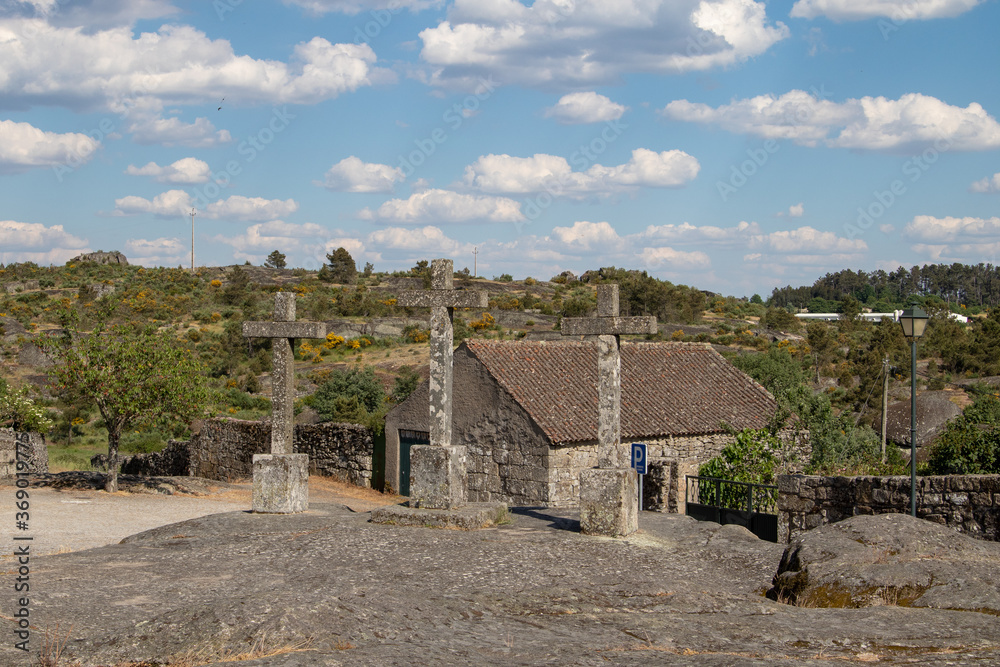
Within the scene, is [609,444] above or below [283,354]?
below

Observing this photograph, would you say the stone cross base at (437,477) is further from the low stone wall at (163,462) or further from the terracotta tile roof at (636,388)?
the low stone wall at (163,462)

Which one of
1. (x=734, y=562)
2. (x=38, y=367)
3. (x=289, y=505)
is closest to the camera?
(x=734, y=562)

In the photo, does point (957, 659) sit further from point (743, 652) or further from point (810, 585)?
point (810, 585)

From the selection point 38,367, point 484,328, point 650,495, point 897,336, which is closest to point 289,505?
point 650,495

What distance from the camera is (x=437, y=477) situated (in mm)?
10320

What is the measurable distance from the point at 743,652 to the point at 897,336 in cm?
4631

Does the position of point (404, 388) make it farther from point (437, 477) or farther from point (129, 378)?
point (437, 477)

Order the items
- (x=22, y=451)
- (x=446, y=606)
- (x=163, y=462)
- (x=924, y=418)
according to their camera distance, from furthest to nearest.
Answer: (x=924, y=418) < (x=163, y=462) < (x=22, y=451) < (x=446, y=606)

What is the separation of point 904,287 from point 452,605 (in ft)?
Result: 427

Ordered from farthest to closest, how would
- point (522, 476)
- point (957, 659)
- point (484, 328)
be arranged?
1. point (484, 328)
2. point (522, 476)
3. point (957, 659)

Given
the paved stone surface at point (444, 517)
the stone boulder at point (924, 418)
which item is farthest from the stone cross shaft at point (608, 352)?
the stone boulder at point (924, 418)

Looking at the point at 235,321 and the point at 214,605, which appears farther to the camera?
the point at 235,321

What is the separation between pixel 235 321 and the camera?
157ft

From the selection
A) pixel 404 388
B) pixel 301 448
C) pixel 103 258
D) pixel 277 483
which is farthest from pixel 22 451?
pixel 103 258
